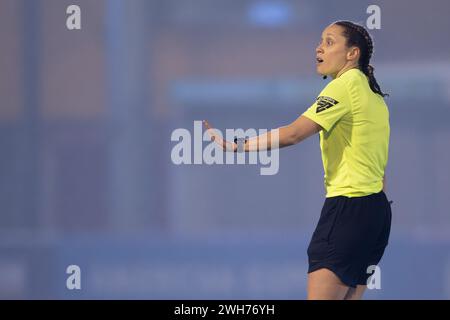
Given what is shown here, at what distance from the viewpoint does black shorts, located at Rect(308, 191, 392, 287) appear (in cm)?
296

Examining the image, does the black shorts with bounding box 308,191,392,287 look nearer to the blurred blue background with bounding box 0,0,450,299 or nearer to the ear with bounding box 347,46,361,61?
the ear with bounding box 347,46,361,61

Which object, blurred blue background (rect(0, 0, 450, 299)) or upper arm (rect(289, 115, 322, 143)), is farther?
blurred blue background (rect(0, 0, 450, 299))

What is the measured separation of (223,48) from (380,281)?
1.55 m

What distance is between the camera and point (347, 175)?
3021mm

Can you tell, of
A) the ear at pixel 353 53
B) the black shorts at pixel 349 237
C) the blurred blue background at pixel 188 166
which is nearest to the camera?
the black shorts at pixel 349 237

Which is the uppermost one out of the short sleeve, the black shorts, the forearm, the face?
the face

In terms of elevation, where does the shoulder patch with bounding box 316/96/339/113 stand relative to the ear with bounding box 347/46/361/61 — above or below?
below

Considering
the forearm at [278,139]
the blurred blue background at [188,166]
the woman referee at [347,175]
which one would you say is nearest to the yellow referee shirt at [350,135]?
the woman referee at [347,175]

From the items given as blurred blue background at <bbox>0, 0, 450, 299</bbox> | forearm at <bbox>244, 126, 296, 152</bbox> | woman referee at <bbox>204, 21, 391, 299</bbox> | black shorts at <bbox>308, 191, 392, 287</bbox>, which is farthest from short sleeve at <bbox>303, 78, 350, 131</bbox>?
blurred blue background at <bbox>0, 0, 450, 299</bbox>

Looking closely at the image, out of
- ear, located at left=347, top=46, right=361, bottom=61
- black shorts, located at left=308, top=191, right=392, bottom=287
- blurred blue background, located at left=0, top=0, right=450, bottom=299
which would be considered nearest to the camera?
black shorts, located at left=308, top=191, right=392, bottom=287

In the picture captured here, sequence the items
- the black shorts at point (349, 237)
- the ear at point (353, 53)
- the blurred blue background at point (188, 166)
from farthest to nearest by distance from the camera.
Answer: the blurred blue background at point (188, 166) → the ear at point (353, 53) → the black shorts at point (349, 237)

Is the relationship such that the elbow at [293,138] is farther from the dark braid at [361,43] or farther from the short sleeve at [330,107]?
the dark braid at [361,43]

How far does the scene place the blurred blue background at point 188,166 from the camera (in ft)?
16.0

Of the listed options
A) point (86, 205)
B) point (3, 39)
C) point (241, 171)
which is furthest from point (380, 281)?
point (3, 39)
